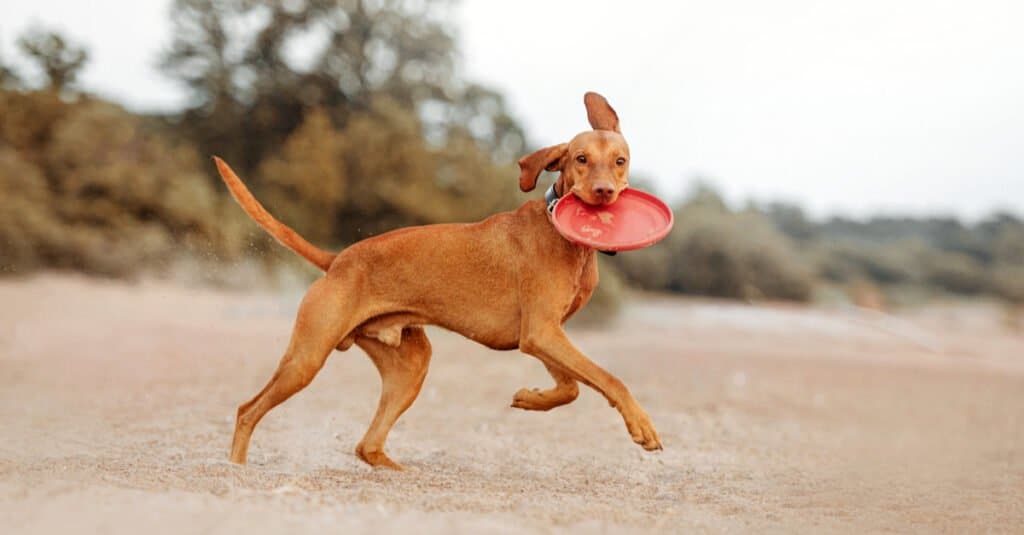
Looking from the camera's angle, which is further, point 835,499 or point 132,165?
point 132,165

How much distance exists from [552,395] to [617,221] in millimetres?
1122

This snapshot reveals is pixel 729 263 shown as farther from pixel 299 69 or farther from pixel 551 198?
pixel 551 198

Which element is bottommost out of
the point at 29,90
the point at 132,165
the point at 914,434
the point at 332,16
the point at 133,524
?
the point at 133,524

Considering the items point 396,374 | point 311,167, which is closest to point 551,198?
point 396,374

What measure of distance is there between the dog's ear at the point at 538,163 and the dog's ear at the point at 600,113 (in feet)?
1.10

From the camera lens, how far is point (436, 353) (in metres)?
14.7

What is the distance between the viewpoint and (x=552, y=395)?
5695 millimetres

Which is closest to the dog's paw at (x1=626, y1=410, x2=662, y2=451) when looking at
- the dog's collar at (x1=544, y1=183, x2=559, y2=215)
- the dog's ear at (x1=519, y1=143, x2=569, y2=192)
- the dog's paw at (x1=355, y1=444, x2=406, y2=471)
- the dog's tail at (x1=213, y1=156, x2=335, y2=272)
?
the dog's collar at (x1=544, y1=183, x2=559, y2=215)

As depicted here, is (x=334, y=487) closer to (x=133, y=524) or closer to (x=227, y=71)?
(x=133, y=524)

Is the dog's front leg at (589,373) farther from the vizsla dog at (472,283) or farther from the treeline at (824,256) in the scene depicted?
the treeline at (824,256)

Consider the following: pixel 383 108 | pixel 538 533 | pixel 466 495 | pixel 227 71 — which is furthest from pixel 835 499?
pixel 227 71

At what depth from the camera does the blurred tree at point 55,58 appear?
76.8 ft

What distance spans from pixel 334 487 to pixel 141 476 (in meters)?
0.96

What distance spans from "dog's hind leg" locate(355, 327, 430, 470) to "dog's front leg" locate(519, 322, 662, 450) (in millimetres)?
1016
